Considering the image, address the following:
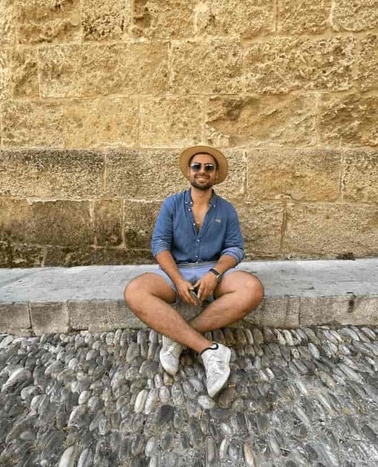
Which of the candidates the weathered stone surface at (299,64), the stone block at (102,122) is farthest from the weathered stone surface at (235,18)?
the stone block at (102,122)

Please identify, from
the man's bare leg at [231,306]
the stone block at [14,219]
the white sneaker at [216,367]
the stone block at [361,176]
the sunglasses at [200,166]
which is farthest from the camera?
the stone block at [14,219]

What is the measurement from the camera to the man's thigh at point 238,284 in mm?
2131

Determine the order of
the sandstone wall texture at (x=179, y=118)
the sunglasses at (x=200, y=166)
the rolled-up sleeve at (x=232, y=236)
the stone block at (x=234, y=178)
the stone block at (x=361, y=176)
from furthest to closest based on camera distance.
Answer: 1. the stone block at (x=234, y=178)
2. the stone block at (x=361, y=176)
3. the sandstone wall texture at (x=179, y=118)
4. the rolled-up sleeve at (x=232, y=236)
5. the sunglasses at (x=200, y=166)

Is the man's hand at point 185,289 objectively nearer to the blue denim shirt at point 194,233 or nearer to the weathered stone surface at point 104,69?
the blue denim shirt at point 194,233

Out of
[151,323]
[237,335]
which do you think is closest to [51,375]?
[151,323]

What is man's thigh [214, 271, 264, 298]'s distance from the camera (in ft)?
6.99

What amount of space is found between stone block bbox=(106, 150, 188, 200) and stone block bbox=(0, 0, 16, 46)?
1.55 metres

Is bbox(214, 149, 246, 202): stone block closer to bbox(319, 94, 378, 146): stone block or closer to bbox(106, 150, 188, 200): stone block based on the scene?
bbox(106, 150, 188, 200): stone block

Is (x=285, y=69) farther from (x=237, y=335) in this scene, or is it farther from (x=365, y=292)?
(x=237, y=335)

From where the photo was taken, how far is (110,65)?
332cm

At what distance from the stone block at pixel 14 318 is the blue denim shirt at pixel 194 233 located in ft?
3.71

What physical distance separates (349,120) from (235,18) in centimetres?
149

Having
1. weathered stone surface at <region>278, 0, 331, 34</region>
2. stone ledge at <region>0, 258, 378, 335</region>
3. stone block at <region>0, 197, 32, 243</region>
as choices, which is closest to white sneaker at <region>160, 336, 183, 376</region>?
stone ledge at <region>0, 258, 378, 335</region>

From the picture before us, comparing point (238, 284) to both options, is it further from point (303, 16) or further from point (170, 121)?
point (303, 16)
